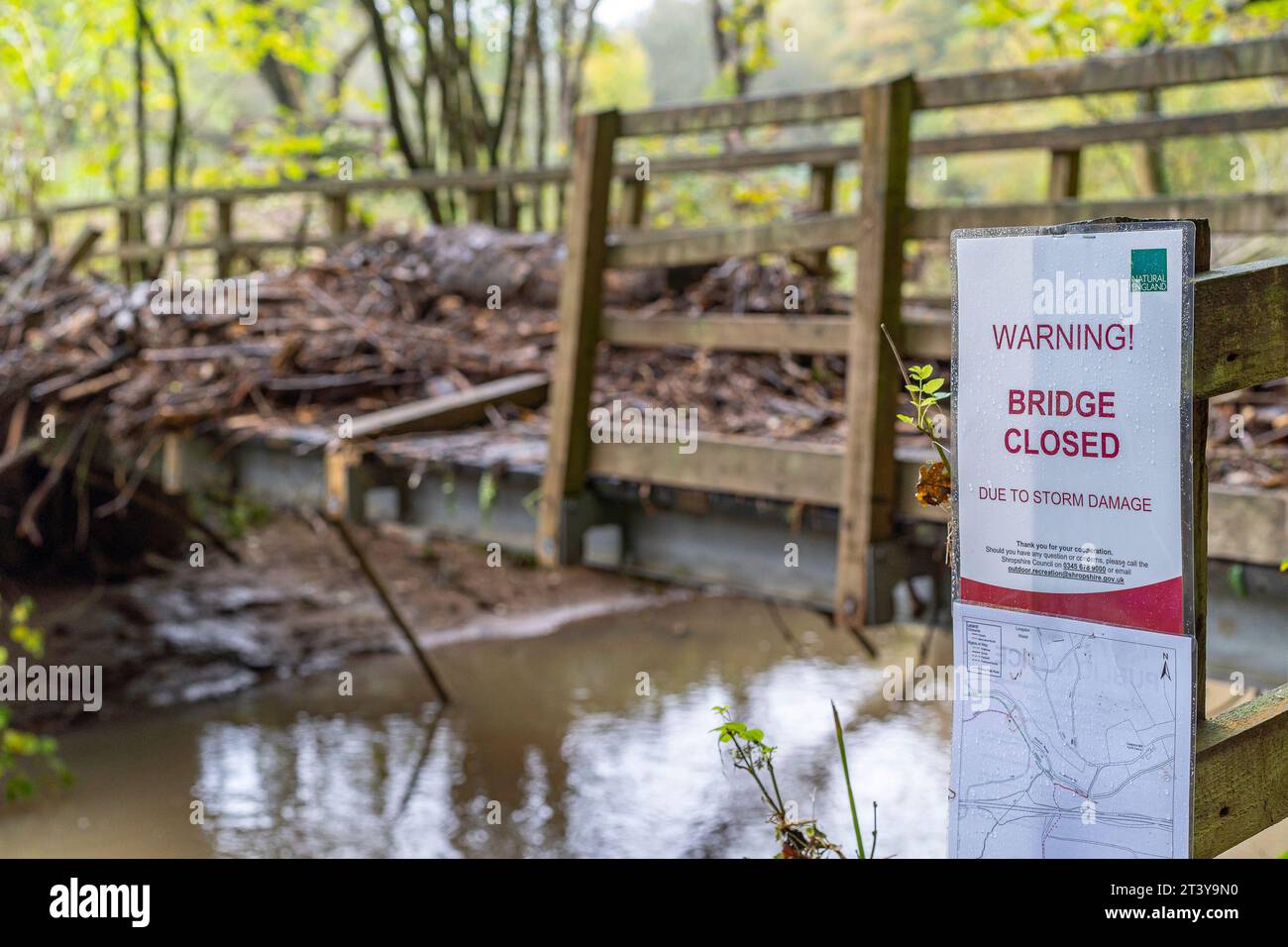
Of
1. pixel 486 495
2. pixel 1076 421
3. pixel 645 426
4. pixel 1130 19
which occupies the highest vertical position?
pixel 1130 19

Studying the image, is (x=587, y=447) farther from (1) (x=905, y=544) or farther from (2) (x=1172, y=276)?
(2) (x=1172, y=276)

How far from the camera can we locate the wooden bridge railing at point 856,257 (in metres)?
4.36

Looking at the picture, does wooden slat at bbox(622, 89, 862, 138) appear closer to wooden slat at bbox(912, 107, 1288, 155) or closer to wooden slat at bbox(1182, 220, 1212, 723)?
wooden slat at bbox(912, 107, 1288, 155)

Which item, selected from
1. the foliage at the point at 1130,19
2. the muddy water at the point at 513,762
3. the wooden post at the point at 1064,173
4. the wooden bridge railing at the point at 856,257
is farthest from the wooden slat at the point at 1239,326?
the foliage at the point at 1130,19

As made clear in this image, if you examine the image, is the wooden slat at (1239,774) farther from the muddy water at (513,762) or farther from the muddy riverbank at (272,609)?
the muddy riverbank at (272,609)

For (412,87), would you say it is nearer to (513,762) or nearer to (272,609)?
(272,609)

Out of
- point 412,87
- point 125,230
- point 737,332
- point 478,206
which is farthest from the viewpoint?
point 412,87

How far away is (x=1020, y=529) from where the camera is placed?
175cm

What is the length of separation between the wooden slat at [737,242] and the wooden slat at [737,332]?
237mm

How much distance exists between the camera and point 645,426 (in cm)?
590

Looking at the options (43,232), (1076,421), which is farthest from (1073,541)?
(43,232)

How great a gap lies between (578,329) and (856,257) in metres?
1.37
